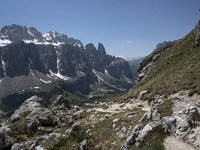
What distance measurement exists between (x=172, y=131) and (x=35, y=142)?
69.6 ft

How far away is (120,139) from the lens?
33406mm

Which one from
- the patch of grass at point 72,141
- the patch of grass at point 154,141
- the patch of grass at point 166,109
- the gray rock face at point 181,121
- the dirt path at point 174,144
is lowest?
the patch of grass at point 72,141

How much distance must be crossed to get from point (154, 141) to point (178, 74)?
110ft

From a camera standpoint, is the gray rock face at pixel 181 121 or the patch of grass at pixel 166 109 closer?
the gray rock face at pixel 181 121

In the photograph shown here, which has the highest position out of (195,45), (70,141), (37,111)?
(195,45)

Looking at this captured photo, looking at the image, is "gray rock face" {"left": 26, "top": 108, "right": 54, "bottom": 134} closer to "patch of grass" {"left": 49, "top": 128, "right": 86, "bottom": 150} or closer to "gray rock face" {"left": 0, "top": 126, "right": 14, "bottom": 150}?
"gray rock face" {"left": 0, "top": 126, "right": 14, "bottom": 150}

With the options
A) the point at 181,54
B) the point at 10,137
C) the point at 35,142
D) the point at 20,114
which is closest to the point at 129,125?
the point at 35,142

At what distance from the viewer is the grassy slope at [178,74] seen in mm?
49203

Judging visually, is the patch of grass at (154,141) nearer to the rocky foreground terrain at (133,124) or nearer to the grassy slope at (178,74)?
the rocky foreground terrain at (133,124)

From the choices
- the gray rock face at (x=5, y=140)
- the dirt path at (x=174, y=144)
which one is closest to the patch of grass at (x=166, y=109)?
the dirt path at (x=174, y=144)

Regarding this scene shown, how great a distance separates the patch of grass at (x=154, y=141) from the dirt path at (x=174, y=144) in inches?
14.1

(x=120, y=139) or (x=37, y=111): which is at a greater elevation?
(x=37, y=111)

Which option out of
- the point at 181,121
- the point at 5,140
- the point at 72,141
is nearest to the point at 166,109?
the point at 181,121

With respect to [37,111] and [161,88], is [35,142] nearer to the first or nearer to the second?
[37,111]
